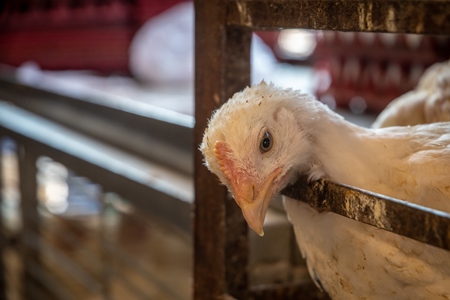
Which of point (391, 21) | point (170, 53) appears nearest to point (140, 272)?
point (391, 21)

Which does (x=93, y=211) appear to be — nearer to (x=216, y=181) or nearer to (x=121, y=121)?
(x=121, y=121)

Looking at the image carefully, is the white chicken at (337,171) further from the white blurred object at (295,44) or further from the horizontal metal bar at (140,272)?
the white blurred object at (295,44)

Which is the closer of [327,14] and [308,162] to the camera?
[327,14]

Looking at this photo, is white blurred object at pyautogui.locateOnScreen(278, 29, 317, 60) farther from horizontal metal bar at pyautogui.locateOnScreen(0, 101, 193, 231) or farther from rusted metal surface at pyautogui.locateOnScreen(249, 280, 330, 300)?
rusted metal surface at pyautogui.locateOnScreen(249, 280, 330, 300)

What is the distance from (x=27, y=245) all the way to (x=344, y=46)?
68.1 inches

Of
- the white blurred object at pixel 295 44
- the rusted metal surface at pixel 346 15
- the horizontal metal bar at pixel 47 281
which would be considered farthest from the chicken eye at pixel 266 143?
the white blurred object at pixel 295 44

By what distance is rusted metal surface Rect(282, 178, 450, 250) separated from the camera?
70 cm

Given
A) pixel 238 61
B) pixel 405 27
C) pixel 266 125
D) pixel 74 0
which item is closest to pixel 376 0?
pixel 405 27

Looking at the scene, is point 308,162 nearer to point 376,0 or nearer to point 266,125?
point 266,125

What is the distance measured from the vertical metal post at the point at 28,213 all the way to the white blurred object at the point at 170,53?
5.34 feet

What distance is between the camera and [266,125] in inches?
34.8

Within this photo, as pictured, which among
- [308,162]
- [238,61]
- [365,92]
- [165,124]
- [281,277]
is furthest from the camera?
[365,92]

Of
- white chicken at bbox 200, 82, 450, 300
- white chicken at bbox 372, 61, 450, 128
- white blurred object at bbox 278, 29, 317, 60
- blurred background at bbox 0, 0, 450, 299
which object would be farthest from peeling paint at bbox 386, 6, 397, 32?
white blurred object at bbox 278, 29, 317, 60

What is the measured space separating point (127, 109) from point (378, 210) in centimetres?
144
